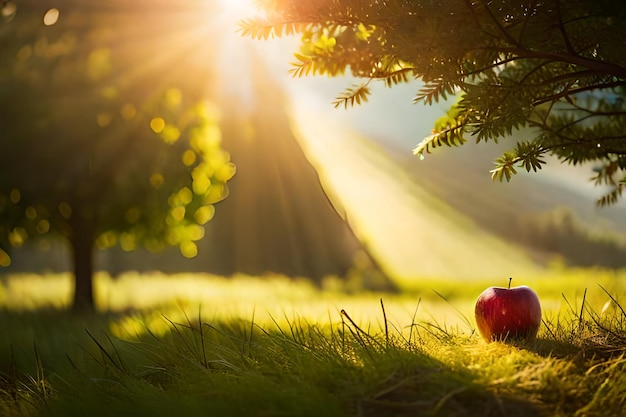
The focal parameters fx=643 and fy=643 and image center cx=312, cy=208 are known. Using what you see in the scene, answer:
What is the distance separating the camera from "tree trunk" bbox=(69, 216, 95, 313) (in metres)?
A: 11.6

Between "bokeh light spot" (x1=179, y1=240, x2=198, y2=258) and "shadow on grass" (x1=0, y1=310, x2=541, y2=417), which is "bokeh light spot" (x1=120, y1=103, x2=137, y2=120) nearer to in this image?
"bokeh light spot" (x1=179, y1=240, x2=198, y2=258)

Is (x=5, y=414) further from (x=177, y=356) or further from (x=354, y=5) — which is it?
(x=354, y=5)

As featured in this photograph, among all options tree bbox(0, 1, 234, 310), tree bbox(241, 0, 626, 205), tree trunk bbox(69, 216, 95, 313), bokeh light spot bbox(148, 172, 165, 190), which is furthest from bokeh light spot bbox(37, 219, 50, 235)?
tree bbox(241, 0, 626, 205)

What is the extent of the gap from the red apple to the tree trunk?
880 cm

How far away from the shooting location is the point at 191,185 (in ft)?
39.0

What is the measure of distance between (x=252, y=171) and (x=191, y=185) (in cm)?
1292

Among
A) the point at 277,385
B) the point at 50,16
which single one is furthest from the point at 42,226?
the point at 277,385

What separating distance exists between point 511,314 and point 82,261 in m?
9.42

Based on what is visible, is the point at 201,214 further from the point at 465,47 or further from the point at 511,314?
the point at 465,47

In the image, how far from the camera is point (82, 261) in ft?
39.0

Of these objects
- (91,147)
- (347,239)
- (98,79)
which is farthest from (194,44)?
(347,239)

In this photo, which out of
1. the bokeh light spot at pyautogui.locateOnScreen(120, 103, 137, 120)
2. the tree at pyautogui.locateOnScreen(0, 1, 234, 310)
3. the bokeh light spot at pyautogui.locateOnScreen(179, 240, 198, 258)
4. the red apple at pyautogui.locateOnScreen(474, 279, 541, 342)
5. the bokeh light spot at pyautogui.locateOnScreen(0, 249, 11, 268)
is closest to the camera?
the red apple at pyautogui.locateOnScreen(474, 279, 541, 342)

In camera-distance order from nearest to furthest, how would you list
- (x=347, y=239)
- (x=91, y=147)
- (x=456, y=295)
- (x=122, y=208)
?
1. (x=91, y=147)
2. (x=122, y=208)
3. (x=456, y=295)
4. (x=347, y=239)

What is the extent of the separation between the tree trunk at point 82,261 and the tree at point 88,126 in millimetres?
29
